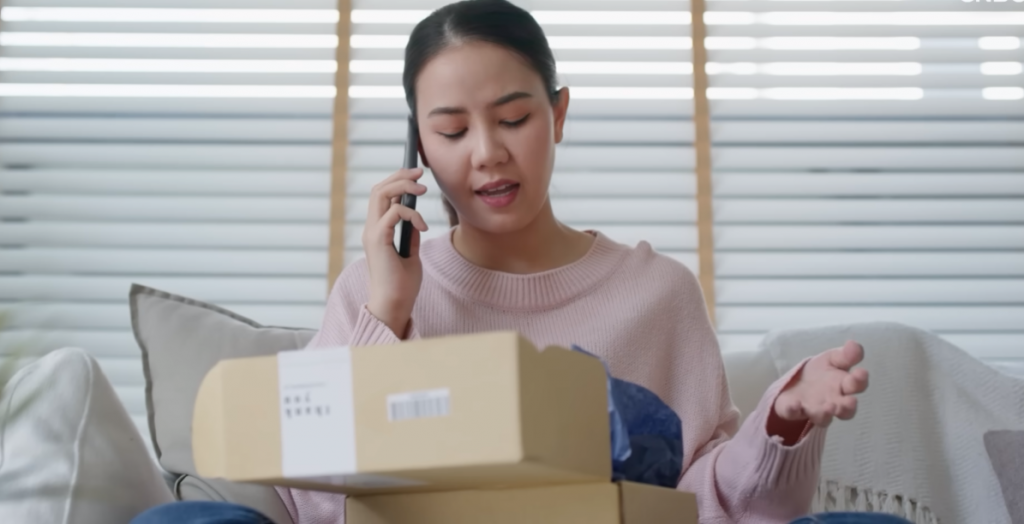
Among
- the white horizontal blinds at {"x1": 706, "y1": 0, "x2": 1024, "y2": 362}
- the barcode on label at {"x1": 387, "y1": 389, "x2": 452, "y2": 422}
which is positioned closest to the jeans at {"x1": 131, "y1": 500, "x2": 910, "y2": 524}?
the barcode on label at {"x1": 387, "y1": 389, "x2": 452, "y2": 422}

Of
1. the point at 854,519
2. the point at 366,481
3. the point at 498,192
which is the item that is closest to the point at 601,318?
the point at 498,192

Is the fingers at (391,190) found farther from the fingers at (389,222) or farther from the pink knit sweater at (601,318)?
the pink knit sweater at (601,318)

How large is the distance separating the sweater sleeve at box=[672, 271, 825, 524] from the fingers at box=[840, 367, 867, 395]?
0.10 m

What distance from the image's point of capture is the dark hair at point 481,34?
140 cm

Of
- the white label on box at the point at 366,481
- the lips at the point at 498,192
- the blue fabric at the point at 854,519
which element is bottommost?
the blue fabric at the point at 854,519

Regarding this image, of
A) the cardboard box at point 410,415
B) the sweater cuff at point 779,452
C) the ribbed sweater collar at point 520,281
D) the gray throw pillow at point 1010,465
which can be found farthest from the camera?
the gray throw pillow at point 1010,465

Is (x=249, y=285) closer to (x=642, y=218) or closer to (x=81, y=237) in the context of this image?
(x=81, y=237)

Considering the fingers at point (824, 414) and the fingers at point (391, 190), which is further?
the fingers at point (391, 190)

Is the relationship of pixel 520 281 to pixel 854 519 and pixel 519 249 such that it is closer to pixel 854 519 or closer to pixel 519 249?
pixel 519 249

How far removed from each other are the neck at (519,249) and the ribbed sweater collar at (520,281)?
26mm

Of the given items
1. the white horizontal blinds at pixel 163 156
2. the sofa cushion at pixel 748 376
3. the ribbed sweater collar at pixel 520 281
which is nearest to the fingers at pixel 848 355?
Answer: the ribbed sweater collar at pixel 520 281

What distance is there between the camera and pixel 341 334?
1407mm

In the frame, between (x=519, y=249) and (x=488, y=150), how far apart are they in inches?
9.8

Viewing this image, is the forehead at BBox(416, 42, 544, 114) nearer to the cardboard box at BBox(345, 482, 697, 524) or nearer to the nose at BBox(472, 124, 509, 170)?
the nose at BBox(472, 124, 509, 170)
